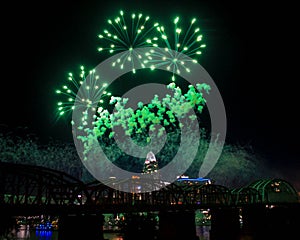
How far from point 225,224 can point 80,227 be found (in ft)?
85.1

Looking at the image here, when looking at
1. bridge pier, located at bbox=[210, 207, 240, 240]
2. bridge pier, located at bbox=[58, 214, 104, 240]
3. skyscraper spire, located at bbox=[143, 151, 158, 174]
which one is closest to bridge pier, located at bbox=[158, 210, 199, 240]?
bridge pier, located at bbox=[210, 207, 240, 240]

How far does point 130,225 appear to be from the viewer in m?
32.0

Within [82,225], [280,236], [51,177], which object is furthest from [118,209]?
[280,236]

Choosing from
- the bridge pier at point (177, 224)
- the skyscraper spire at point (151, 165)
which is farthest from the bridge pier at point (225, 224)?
the skyscraper spire at point (151, 165)

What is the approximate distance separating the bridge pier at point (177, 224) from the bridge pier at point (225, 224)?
9.90 meters

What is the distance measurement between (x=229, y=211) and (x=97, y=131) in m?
21.5

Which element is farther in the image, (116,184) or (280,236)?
(280,236)

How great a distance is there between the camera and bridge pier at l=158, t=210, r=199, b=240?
120ft

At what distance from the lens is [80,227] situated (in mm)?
26828

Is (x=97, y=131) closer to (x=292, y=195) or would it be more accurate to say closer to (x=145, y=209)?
(x=145, y=209)

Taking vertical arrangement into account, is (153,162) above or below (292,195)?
above

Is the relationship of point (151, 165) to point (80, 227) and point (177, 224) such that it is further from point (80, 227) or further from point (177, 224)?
point (80, 227)

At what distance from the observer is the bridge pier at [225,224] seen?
46344 mm

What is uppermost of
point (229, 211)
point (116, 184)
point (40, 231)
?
point (116, 184)
